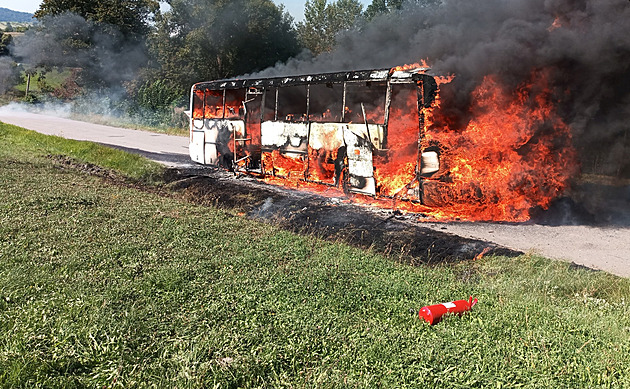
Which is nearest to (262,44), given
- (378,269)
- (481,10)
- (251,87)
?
(251,87)

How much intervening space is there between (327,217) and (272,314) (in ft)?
15.6

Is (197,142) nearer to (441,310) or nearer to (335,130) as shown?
(335,130)

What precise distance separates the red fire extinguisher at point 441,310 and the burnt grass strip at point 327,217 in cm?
167

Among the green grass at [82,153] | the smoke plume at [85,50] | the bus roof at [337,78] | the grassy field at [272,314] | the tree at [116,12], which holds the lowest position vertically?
the grassy field at [272,314]

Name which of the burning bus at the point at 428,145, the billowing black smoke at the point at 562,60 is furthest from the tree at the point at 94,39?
the billowing black smoke at the point at 562,60

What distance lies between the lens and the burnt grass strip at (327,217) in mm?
6906

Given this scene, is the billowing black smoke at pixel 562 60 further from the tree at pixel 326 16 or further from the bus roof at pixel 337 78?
the tree at pixel 326 16

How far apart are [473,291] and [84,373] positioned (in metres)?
3.68

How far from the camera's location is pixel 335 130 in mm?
10234

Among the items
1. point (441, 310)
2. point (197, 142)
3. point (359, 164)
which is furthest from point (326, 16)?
point (441, 310)

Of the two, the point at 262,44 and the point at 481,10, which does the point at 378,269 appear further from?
the point at 262,44

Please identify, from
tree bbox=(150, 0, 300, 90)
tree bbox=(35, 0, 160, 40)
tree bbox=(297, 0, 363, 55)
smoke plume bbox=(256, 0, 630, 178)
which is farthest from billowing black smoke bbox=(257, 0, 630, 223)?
tree bbox=(297, 0, 363, 55)

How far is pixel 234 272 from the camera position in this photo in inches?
201

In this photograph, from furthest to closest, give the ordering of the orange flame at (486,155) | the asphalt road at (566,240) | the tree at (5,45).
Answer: the tree at (5,45) < the orange flame at (486,155) < the asphalt road at (566,240)
